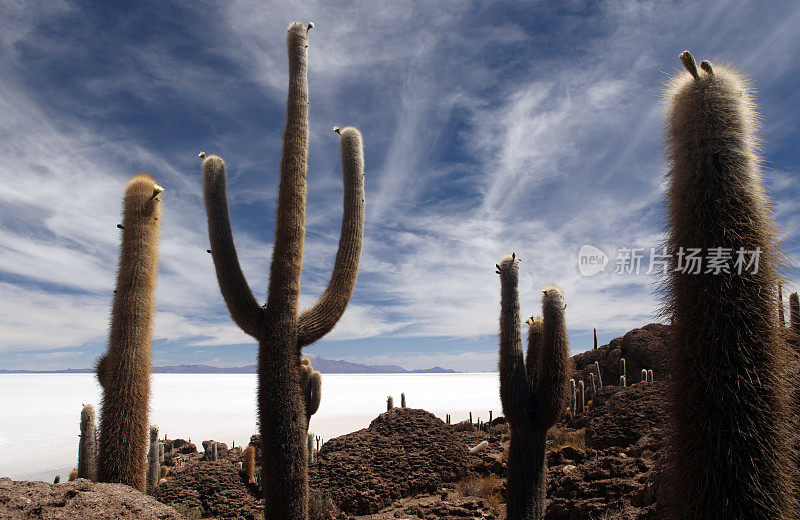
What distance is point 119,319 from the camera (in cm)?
667

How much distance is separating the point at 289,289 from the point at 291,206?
1208 millimetres

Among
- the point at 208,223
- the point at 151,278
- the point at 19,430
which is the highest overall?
the point at 208,223

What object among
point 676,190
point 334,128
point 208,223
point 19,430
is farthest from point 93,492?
point 19,430

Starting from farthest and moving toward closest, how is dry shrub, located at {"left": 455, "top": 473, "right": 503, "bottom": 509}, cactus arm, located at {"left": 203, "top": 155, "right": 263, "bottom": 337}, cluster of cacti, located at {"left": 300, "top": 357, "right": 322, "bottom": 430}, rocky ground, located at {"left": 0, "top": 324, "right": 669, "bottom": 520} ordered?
dry shrub, located at {"left": 455, "top": 473, "right": 503, "bottom": 509} → cactus arm, located at {"left": 203, "top": 155, "right": 263, "bottom": 337} → cluster of cacti, located at {"left": 300, "top": 357, "right": 322, "bottom": 430} → rocky ground, located at {"left": 0, "top": 324, "right": 669, "bottom": 520}

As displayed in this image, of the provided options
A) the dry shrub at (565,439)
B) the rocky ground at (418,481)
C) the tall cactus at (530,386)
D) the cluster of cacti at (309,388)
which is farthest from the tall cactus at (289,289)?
the dry shrub at (565,439)

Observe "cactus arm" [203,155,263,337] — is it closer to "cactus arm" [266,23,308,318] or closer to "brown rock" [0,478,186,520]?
"cactus arm" [266,23,308,318]

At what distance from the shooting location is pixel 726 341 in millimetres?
3492

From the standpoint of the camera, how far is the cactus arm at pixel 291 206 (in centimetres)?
668

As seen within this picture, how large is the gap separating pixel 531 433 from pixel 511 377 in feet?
2.96

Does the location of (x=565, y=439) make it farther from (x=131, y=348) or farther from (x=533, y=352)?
(x=131, y=348)

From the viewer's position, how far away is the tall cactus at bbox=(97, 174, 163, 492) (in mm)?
6238

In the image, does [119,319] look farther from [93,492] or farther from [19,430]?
[19,430]

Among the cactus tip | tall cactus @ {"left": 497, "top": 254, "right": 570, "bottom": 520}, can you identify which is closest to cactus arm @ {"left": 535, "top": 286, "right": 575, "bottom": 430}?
tall cactus @ {"left": 497, "top": 254, "right": 570, "bottom": 520}

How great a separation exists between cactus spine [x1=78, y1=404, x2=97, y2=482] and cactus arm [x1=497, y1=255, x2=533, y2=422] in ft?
23.1
